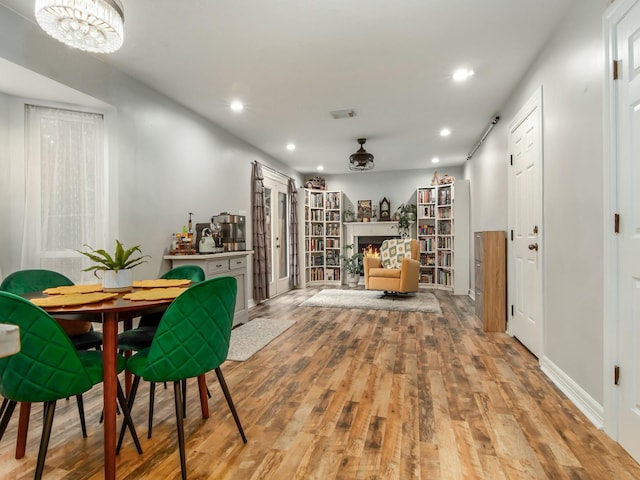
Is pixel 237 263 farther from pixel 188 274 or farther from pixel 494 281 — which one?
pixel 494 281

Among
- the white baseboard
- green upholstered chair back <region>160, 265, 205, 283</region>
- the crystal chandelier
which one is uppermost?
the crystal chandelier

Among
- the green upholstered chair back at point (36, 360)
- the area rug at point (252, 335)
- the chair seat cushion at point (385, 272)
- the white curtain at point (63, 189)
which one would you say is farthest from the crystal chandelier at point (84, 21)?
the chair seat cushion at point (385, 272)

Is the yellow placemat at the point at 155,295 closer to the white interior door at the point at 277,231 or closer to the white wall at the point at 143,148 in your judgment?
the white wall at the point at 143,148

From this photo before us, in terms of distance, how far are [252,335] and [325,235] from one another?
4.39 metres

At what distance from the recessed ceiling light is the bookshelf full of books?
3.36 m

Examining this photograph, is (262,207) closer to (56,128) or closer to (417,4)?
(56,128)

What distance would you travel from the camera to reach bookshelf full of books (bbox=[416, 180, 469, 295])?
6445 mm

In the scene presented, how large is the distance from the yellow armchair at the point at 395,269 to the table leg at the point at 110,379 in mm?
4717

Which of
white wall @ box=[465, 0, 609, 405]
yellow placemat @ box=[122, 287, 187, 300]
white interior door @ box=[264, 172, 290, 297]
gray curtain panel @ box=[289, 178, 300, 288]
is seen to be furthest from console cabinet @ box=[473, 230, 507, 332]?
gray curtain panel @ box=[289, 178, 300, 288]

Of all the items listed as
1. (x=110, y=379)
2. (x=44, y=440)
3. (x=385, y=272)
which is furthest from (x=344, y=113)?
(x=44, y=440)

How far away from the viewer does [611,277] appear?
180cm

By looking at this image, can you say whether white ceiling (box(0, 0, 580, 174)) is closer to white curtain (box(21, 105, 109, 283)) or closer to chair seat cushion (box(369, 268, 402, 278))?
white curtain (box(21, 105, 109, 283))

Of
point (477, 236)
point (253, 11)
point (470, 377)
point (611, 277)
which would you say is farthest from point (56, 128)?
point (477, 236)

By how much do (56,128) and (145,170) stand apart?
0.75 metres
